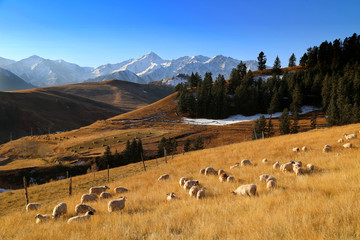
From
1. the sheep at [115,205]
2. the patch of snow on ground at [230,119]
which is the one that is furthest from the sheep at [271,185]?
the patch of snow on ground at [230,119]

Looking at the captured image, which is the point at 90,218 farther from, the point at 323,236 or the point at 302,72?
the point at 302,72

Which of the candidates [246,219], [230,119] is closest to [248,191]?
[246,219]

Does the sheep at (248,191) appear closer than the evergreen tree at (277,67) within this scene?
Yes

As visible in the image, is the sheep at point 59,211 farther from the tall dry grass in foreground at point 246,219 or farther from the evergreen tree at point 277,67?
the evergreen tree at point 277,67

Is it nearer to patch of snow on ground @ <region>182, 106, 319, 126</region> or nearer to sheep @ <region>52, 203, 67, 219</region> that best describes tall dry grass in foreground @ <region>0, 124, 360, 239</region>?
sheep @ <region>52, 203, 67, 219</region>

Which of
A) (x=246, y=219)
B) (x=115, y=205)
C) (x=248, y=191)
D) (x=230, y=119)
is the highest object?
(x=246, y=219)

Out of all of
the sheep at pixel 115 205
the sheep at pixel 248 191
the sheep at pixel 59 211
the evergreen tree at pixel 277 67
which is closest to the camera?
the sheep at pixel 248 191

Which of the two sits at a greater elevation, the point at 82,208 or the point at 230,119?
the point at 82,208

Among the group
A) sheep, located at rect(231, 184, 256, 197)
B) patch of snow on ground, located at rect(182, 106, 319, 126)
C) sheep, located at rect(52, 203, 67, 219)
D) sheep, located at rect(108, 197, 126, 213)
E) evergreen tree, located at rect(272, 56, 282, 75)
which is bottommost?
patch of snow on ground, located at rect(182, 106, 319, 126)

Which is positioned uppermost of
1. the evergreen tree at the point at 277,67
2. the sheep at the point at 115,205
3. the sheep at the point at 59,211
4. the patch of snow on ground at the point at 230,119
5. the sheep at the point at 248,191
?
the evergreen tree at the point at 277,67

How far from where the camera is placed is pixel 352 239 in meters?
3.29

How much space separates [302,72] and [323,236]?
12188 cm

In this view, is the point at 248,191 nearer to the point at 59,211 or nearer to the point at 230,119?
the point at 59,211

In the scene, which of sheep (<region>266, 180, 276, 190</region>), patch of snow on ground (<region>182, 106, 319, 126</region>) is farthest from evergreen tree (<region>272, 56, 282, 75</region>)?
sheep (<region>266, 180, 276, 190</region>)
